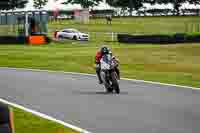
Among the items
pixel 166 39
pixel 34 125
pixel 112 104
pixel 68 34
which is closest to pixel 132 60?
pixel 166 39

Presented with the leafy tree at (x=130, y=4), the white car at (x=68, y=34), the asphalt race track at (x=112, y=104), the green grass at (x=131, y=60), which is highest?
the leafy tree at (x=130, y=4)

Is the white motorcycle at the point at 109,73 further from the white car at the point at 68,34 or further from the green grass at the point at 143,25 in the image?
the green grass at the point at 143,25

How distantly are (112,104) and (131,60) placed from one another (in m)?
21.4

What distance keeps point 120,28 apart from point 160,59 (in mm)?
37982

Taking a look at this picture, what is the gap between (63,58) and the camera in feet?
122

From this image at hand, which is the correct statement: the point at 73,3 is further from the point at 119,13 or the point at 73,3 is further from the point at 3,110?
the point at 3,110

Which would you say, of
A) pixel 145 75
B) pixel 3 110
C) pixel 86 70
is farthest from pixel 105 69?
pixel 3 110

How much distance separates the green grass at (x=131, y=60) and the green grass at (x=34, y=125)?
1116 cm

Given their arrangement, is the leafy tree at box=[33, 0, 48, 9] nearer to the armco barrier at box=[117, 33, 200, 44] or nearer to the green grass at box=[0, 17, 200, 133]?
the green grass at box=[0, 17, 200, 133]

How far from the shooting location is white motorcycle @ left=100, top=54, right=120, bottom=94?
56.2 ft

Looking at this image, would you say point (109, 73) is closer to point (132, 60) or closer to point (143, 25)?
point (132, 60)

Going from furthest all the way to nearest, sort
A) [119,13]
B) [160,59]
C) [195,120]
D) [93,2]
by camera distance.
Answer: [93,2] → [119,13] → [160,59] → [195,120]

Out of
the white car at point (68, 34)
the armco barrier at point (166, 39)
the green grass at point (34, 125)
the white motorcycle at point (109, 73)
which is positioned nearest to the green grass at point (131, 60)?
the armco barrier at point (166, 39)

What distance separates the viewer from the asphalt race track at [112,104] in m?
11.2
